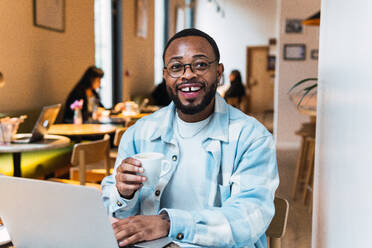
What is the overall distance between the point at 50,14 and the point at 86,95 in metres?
0.88

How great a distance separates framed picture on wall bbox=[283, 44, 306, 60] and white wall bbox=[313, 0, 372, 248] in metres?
5.49

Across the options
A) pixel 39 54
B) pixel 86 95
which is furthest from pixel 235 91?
pixel 39 54

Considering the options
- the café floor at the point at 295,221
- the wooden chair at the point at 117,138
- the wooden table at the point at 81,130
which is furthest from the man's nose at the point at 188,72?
the wooden chair at the point at 117,138

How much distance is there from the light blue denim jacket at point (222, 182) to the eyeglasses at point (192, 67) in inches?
4.4

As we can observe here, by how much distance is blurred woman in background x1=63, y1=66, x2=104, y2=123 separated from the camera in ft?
13.4

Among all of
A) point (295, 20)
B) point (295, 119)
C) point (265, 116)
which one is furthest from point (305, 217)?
point (265, 116)

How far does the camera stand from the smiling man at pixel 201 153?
1.04 meters

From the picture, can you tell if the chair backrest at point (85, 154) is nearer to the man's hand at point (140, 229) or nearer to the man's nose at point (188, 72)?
the man's nose at point (188, 72)

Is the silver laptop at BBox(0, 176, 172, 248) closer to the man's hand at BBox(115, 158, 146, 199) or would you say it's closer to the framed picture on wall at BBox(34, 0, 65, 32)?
the man's hand at BBox(115, 158, 146, 199)

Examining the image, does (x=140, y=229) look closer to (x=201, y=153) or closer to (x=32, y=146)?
(x=201, y=153)

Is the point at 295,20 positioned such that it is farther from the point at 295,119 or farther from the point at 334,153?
the point at 334,153

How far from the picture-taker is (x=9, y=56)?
132 inches

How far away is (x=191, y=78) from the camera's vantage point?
117 centimetres

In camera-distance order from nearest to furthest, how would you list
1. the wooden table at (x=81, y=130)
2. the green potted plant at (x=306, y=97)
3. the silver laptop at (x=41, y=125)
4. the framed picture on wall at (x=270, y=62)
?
1. the green potted plant at (x=306, y=97)
2. the silver laptop at (x=41, y=125)
3. the wooden table at (x=81, y=130)
4. the framed picture on wall at (x=270, y=62)
